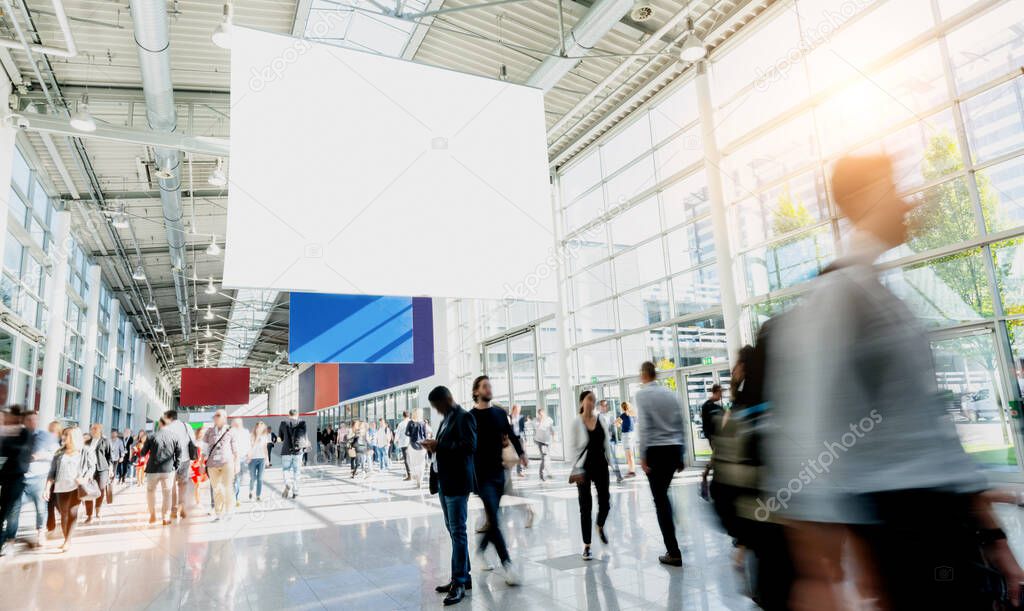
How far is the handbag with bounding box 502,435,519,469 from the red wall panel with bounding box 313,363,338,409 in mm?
22679

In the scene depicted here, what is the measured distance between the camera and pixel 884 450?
1017 millimetres

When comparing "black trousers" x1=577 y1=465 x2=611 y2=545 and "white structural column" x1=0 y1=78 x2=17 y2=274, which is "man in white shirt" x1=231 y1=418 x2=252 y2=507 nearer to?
"white structural column" x1=0 y1=78 x2=17 y2=274

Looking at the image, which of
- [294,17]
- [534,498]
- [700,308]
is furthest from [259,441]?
[700,308]

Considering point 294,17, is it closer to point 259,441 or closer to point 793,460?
point 259,441

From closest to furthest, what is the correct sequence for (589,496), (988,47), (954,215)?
(589,496), (988,47), (954,215)

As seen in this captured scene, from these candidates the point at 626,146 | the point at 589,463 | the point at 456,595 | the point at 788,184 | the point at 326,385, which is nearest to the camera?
the point at 456,595

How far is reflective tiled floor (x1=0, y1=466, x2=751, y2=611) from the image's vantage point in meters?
4.39

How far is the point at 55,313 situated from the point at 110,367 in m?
10.2

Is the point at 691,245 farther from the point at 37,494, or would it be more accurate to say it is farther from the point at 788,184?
the point at 37,494

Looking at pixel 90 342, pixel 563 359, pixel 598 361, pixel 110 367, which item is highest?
pixel 90 342

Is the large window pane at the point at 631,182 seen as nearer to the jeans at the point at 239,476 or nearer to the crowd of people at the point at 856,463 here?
the jeans at the point at 239,476

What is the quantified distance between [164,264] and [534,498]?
18.9 m

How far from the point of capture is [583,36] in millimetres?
10211

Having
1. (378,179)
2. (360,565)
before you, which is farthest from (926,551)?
(378,179)
